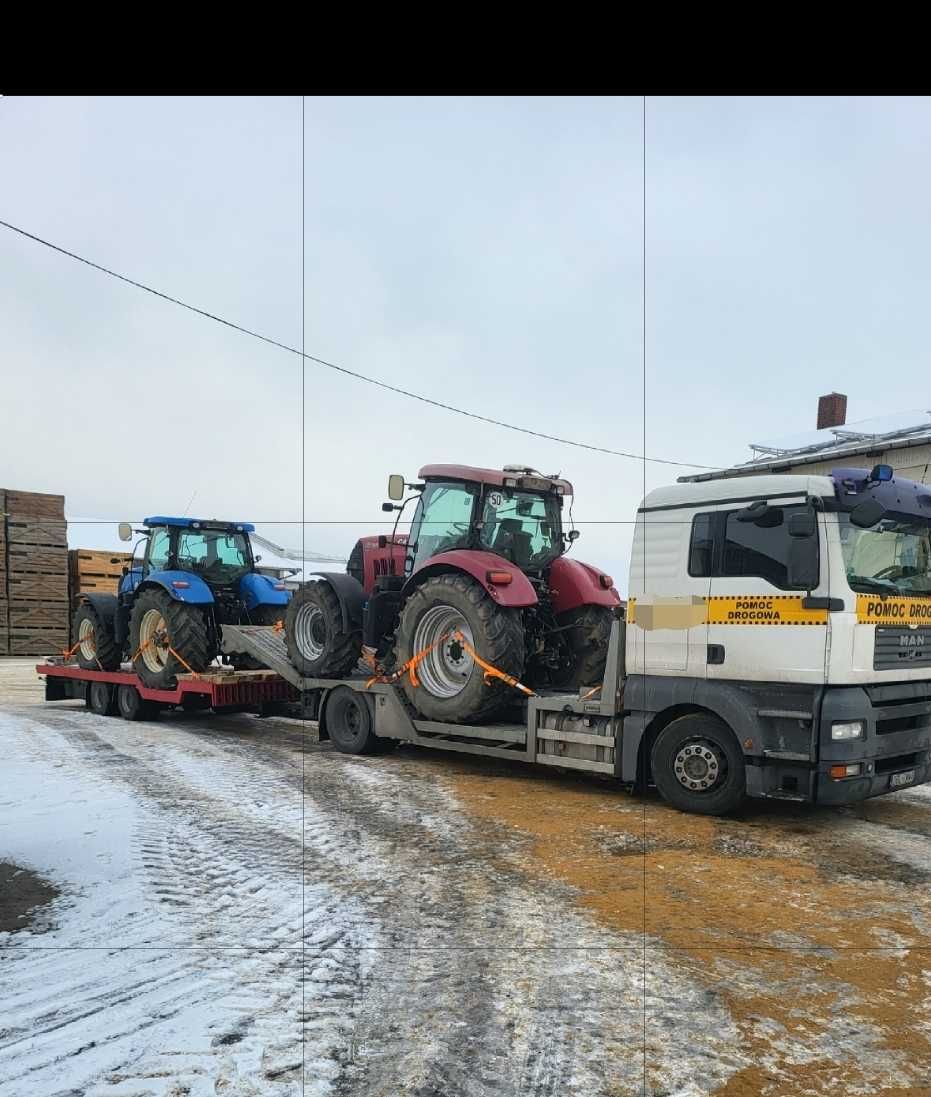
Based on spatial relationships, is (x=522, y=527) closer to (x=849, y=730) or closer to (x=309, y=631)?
(x=309, y=631)

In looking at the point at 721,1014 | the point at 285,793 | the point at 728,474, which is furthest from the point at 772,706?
the point at 728,474

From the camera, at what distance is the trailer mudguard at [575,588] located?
8.41 metres

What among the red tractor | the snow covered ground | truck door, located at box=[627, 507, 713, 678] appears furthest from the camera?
the red tractor

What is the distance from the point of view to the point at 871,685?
19.6 ft

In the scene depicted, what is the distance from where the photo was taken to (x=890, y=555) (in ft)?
20.2

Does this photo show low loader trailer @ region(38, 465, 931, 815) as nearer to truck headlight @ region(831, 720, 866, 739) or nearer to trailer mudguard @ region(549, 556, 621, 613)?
truck headlight @ region(831, 720, 866, 739)

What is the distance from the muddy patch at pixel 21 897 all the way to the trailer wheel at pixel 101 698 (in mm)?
7444

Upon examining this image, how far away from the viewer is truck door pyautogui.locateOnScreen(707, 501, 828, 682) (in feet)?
18.8

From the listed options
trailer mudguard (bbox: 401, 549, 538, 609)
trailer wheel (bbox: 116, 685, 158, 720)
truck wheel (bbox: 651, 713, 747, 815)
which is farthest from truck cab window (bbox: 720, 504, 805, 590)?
trailer wheel (bbox: 116, 685, 158, 720)

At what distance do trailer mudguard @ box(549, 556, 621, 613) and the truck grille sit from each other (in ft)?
9.33

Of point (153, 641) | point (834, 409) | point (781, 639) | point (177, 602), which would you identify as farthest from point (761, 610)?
point (834, 409)

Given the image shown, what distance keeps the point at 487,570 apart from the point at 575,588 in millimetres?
1364
